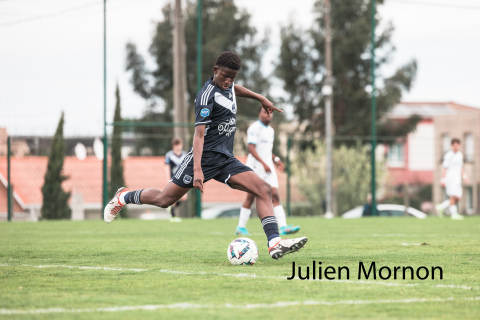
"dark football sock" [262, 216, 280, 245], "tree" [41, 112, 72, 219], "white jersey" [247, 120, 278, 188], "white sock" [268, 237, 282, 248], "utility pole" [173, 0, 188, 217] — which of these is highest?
"utility pole" [173, 0, 188, 217]

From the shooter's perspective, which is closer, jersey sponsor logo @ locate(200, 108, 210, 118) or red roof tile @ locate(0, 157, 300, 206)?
jersey sponsor logo @ locate(200, 108, 210, 118)

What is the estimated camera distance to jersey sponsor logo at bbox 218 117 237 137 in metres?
6.32

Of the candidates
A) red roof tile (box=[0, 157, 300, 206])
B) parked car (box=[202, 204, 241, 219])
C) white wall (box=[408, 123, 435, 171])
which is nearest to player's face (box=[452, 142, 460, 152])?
red roof tile (box=[0, 157, 300, 206])

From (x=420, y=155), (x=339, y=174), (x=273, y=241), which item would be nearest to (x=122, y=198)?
(x=273, y=241)

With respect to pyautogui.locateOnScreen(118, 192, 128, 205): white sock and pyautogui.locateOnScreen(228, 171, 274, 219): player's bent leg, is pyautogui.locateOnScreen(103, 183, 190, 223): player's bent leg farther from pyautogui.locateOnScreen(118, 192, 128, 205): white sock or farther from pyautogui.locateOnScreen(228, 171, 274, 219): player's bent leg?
pyautogui.locateOnScreen(228, 171, 274, 219): player's bent leg

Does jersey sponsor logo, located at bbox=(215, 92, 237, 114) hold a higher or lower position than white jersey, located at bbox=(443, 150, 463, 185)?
higher

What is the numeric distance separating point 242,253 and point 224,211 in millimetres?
14506

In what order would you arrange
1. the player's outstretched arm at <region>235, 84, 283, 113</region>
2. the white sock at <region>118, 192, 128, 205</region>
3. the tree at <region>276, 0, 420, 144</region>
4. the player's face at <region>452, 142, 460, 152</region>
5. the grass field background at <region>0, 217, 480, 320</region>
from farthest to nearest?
the tree at <region>276, 0, 420, 144</region> < the player's face at <region>452, 142, 460, 152</region> < the white sock at <region>118, 192, 128, 205</region> < the player's outstretched arm at <region>235, 84, 283, 113</region> < the grass field background at <region>0, 217, 480, 320</region>

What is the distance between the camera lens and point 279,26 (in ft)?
119

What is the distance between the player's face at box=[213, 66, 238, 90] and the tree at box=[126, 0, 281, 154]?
92.5 feet

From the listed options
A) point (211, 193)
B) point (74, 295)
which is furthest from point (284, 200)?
point (74, 295)

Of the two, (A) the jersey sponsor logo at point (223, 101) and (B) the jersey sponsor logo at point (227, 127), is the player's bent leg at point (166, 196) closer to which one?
(B) the jersey sponsor logo at point (227, 127)

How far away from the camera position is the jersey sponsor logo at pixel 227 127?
6324mm

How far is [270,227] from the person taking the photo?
618 cm
